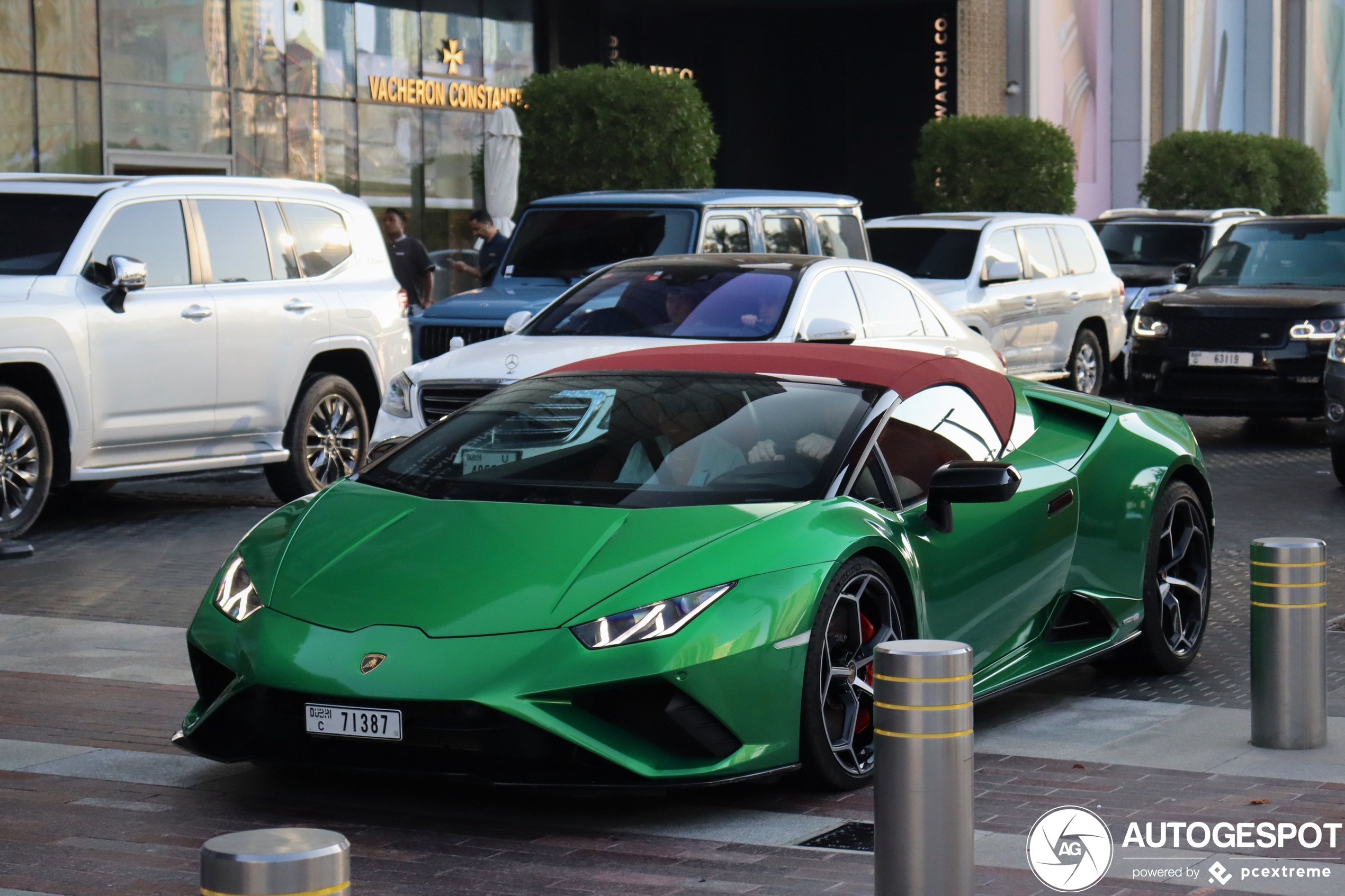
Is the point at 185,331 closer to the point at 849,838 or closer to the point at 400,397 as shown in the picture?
the point at 400,397

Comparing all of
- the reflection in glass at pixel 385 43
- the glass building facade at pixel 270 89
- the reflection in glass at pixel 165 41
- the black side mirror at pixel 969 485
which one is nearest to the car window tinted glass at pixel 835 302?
the black side mirror at pixel 969 485

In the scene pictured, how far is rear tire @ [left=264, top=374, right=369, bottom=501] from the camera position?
43.7 ft

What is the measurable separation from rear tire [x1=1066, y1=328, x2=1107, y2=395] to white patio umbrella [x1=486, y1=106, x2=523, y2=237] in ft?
22.5

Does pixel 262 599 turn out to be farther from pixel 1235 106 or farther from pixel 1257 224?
pixel 1235 106

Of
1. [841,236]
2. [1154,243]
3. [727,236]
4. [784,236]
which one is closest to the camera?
[727,236]

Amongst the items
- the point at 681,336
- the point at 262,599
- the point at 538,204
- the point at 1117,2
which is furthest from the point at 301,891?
the point at 1117,2

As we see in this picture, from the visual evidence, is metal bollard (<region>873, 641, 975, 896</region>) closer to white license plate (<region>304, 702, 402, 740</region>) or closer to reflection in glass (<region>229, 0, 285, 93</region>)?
white license plate (<region>304, 702, 402, 740</region>)

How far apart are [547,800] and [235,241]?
7817 mm

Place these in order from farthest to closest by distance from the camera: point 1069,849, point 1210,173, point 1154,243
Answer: point 1210,173
point 1154,243
point 1069,849

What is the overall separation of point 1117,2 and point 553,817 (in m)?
43.4

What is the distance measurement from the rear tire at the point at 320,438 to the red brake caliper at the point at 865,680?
25.0 feet

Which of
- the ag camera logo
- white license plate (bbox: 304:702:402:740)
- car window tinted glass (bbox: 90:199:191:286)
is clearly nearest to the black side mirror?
the ag camera logo

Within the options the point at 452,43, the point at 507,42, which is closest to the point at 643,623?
the point at 452,43

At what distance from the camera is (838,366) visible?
268 inches
